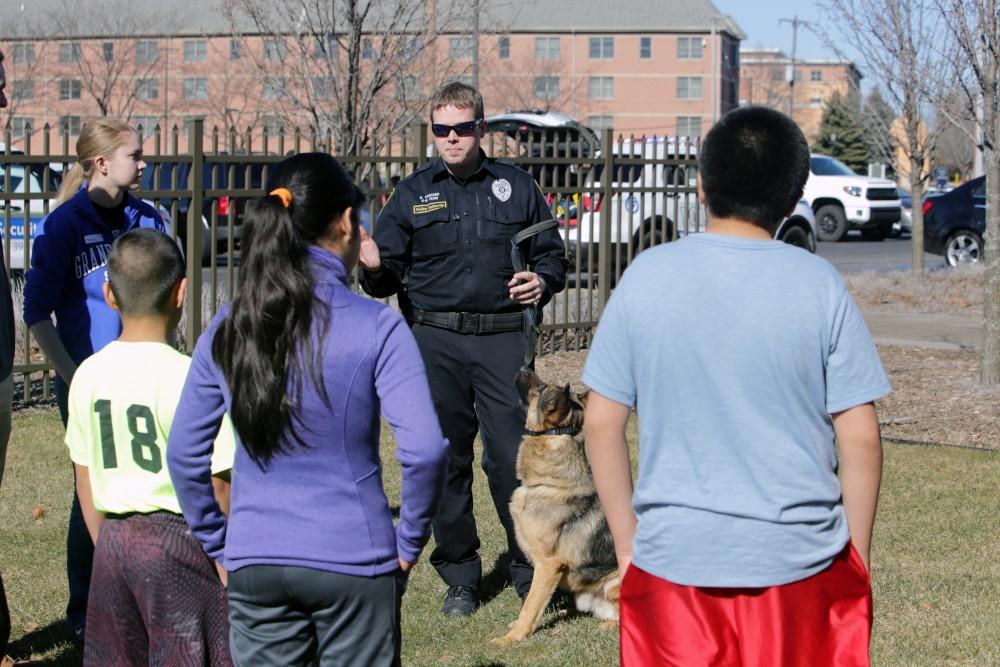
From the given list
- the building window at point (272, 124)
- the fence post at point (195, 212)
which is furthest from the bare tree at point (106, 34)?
the fence post at point (195, 212)

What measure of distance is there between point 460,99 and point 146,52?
37.9 meters

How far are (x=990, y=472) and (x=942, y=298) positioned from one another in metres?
9.53

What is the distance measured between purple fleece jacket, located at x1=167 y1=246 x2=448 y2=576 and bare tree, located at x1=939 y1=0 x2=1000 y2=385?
8383mm

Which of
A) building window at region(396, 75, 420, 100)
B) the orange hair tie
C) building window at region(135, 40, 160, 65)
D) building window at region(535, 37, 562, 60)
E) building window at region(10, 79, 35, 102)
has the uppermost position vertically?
building window at region(535, 37, 562, 60)

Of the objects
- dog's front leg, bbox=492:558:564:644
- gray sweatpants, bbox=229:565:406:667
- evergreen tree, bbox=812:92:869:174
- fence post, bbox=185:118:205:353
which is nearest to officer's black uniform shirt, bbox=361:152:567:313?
dog's front leg, bbox=492:558:564:644

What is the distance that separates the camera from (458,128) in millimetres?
5125

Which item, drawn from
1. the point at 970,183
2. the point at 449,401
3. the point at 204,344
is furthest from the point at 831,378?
the point at 970,183

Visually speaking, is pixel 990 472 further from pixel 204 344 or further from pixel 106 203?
pixel 204 344

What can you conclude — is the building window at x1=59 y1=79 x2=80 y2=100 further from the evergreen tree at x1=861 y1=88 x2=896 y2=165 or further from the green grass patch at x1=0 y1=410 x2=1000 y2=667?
the green grass patch at x1=0 y1=410 x2=1000 y2=667

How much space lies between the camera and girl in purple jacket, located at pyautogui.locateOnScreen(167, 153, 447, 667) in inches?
104

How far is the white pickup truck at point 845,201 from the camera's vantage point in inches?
1183

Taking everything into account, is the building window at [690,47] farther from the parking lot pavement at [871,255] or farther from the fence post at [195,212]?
the fence post at [195,212]

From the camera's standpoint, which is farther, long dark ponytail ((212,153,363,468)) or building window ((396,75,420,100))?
building window ((396,75,420,100))

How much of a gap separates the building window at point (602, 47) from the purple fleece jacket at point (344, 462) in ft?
262
